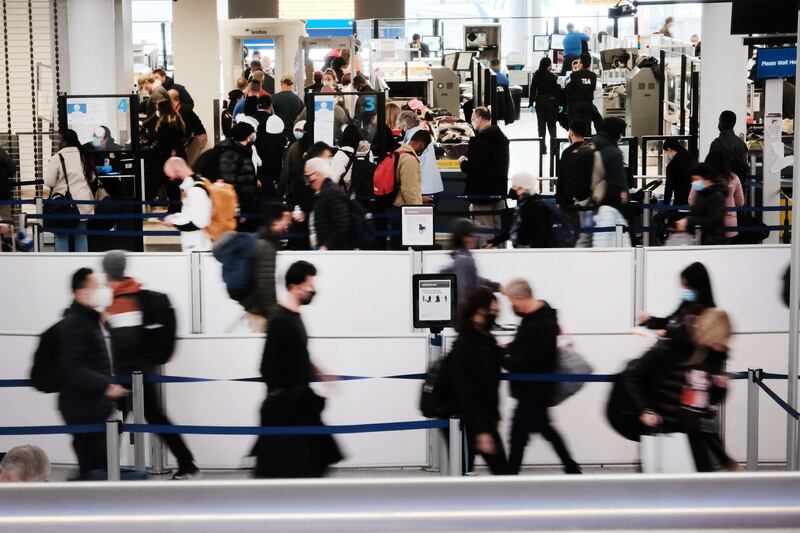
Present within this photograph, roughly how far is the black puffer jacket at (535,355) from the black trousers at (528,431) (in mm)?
73

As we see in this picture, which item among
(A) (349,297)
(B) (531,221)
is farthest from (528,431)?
(B) (531,221)

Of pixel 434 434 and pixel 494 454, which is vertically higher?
pixel 494 454

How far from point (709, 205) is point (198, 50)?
538 inches

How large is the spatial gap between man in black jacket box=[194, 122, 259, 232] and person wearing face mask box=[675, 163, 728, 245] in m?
4.14

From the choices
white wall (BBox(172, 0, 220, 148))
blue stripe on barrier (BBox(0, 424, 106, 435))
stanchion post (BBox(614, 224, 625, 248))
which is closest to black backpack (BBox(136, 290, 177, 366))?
blue stripe on barrier (BBox(0, 424, 106, 435))

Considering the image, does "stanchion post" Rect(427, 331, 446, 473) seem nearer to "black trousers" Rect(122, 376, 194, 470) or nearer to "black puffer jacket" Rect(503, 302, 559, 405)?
"black puffer jacket" Rect(503, 302, 559, 405)

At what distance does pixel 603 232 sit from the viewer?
10102 millimetres

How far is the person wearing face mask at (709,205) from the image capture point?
10.0 m

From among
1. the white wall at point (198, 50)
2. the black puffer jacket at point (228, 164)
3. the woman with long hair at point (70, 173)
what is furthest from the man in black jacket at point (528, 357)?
the white wall at point (198, 50)

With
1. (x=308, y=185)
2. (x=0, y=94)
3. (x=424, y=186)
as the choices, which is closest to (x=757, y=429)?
(x=308, y=185)

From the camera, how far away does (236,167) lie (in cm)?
1116

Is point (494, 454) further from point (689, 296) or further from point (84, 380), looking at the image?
point (84, 380)

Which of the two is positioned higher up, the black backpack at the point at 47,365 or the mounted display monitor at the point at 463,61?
the mounted display monitor at the point at 463,61

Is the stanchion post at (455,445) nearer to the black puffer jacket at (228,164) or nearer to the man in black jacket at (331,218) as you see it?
the man in black jacket at (331,218)
